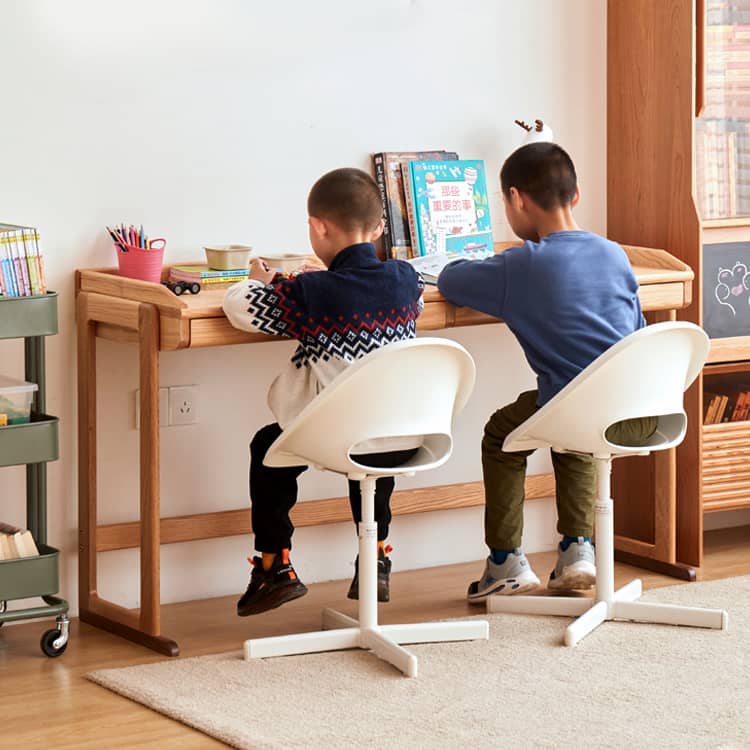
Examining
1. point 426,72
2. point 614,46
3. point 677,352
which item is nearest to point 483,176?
point 426,72

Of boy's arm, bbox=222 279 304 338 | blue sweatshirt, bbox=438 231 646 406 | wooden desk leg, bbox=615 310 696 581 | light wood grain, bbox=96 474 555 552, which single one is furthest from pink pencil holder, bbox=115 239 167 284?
wooden desk leg, bbox=615 310 696 581

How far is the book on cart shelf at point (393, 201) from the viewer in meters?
3.58

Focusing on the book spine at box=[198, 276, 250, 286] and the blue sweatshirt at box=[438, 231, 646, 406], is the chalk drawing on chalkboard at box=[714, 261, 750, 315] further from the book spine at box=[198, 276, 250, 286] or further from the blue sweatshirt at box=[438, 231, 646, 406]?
the book spine at box=[198, 276, 250, 286]

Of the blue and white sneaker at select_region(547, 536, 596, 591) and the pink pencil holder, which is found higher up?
the pink pencil holder

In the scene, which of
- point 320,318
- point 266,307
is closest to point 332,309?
point 320,318

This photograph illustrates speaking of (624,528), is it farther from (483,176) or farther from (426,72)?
(426,72)

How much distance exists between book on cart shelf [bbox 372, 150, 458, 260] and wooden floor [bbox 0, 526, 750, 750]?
839mm

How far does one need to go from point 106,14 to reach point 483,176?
40.7 inches

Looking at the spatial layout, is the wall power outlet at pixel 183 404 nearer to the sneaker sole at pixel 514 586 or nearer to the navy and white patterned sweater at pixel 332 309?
the navy and white patterned sweater at pixel 332 309

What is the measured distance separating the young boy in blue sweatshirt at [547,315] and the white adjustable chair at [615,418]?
115 mm

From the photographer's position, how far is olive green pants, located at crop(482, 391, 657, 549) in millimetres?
3361


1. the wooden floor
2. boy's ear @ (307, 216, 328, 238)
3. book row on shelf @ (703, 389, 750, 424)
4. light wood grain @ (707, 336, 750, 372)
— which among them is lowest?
the wooden floor

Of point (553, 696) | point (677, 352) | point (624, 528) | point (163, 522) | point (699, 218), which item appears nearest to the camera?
point (553, 696)

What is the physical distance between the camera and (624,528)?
398 cm
